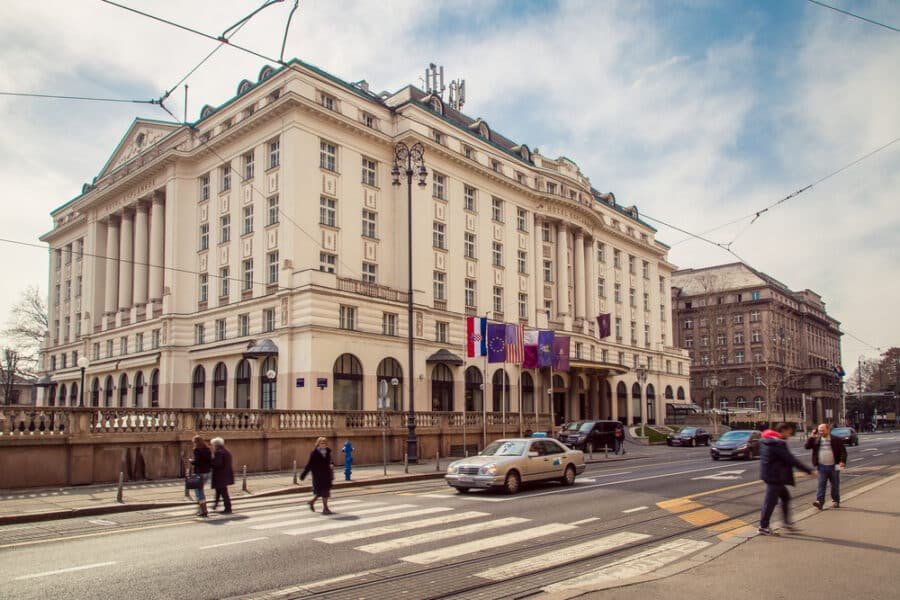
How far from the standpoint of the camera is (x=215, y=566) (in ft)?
32.3

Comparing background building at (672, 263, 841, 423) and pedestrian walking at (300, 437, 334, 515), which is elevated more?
background building at (672, 263, 841, 423)

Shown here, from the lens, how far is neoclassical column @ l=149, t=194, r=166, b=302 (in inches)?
2066

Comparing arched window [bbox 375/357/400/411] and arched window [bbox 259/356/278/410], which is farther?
arched window [bbox 375/357/400/411]

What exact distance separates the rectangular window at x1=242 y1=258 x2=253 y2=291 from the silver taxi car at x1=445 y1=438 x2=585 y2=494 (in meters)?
28.4

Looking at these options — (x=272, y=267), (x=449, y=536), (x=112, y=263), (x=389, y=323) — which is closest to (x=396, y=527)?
(x=449, y=536)

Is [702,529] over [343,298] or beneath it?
beneath

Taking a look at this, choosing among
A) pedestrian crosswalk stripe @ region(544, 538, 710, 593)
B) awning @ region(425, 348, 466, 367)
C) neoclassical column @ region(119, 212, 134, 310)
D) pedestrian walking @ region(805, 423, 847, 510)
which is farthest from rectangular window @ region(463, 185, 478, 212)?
pedestrian crosswalk stripe @ region(544, 538, 710, 593)

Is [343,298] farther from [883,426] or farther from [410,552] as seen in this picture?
[883,426]

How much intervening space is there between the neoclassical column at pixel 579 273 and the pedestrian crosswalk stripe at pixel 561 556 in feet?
177

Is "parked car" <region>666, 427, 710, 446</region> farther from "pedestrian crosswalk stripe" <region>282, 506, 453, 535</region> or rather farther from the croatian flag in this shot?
"pedestrian crosswalk stripe" <region>282, 506, 453, 535</region>

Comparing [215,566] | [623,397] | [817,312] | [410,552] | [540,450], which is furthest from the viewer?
[817,312]

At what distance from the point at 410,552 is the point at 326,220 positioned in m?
34.8

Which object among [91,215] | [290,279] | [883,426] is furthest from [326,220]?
[883,426]

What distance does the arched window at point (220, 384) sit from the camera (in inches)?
1775
